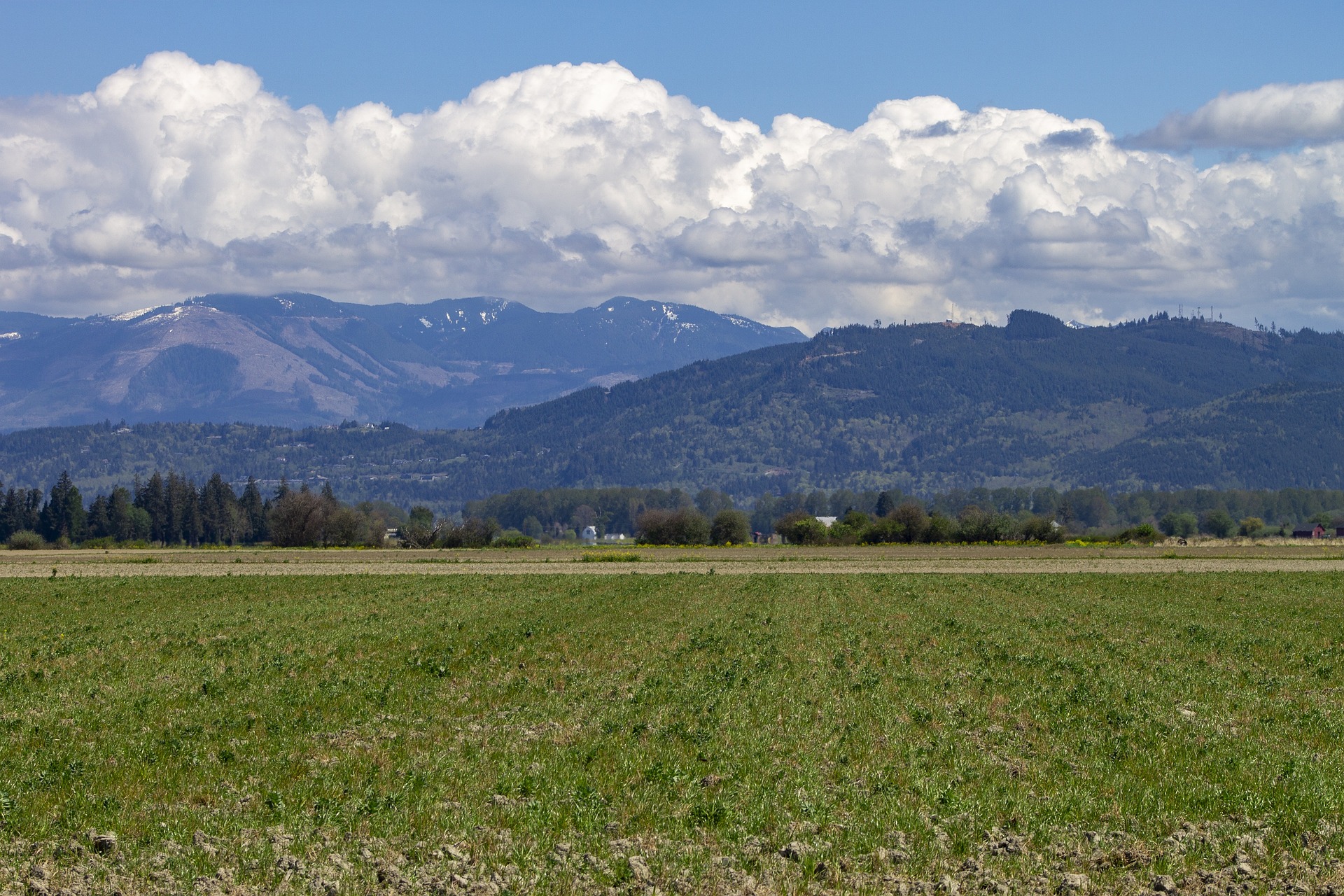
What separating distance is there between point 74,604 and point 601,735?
37444 millimetres

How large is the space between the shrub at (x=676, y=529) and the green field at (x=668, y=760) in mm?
112716

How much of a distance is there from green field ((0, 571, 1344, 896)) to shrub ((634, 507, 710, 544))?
11272cm

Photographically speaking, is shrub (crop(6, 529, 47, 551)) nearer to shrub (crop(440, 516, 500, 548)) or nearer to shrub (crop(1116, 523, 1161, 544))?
shrub (crop(440, 516, 500, 548))

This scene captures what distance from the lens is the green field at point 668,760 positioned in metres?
13.2

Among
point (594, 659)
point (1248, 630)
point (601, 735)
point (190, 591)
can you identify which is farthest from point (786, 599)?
point (601, 735)

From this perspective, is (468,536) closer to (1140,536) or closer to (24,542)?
(24,542)

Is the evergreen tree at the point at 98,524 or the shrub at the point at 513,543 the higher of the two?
the evergreen tree at the point at 98,524

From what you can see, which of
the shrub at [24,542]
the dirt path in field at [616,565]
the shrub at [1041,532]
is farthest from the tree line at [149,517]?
the shrub at [1041,532]

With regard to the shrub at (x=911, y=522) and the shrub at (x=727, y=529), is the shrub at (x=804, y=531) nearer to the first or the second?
the shrub at (x=727, y=529)

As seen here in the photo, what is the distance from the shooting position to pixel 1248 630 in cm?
3678

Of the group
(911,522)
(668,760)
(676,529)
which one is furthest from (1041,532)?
(668,760)

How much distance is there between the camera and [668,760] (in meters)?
17.8

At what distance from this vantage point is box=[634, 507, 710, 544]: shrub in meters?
150

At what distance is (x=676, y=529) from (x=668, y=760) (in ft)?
434
